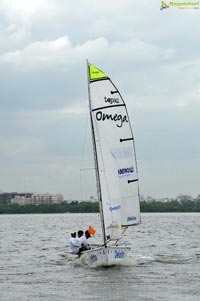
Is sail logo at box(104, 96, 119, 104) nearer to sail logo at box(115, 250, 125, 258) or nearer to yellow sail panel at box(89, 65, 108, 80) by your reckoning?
yellow sail panel at box(89, 65, 108, 80)

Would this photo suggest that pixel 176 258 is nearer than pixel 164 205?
Yes

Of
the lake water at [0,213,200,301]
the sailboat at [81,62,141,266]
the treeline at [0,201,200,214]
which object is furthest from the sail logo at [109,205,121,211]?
the treeline at [0,201,200,214]

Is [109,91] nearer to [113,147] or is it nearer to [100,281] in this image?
[113,147]

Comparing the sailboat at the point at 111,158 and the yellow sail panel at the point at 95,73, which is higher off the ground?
the yellow sail panel at the point at 95,73

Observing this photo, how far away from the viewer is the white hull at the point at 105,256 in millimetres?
25292

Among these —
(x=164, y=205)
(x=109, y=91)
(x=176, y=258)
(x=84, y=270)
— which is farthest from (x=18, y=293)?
(x=164, y=205)

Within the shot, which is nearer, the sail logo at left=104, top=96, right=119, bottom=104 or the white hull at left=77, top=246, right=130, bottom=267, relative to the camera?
the white hull at left=77, top=246, right=130, bottom=267

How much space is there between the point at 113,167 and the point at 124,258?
3813 millimetres

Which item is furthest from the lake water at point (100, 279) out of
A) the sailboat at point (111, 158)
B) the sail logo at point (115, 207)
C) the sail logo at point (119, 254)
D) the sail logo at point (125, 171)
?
the sail logo at point (125, 171)

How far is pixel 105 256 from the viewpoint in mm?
25328

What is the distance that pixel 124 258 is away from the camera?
26266 millimetres

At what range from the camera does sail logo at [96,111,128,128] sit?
1037 inches

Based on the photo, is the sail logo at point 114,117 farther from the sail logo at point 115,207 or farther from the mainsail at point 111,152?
the sail logo at point 115,207

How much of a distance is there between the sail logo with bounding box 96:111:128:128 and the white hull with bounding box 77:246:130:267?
205 inches
